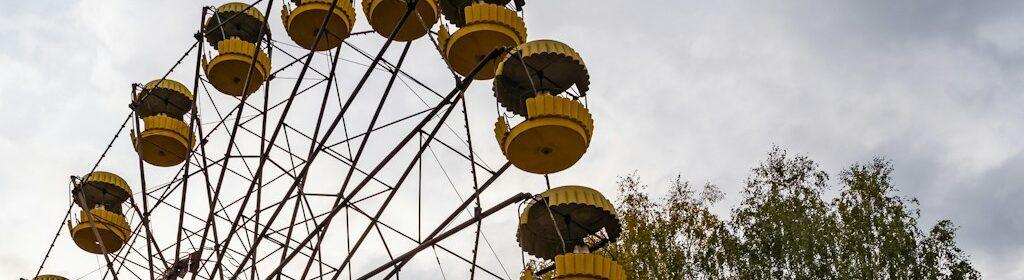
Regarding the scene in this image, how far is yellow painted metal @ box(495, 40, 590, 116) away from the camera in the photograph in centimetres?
1266

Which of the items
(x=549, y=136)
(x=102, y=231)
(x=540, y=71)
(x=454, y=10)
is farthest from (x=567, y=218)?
(x=102, y=231)

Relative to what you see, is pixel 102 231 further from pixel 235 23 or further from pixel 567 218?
pixel 567 218

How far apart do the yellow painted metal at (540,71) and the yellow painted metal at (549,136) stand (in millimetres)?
661

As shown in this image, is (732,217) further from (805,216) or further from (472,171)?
(472,171)

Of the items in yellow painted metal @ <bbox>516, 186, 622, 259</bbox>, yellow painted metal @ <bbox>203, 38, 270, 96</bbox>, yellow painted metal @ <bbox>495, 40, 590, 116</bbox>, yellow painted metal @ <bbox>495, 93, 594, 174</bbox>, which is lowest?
yellow painted metal @ <bbox>516, 186, 622, 259</bbox>

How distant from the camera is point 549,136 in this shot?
11.7 m

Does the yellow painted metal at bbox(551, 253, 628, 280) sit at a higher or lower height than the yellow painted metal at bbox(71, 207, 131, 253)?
lower

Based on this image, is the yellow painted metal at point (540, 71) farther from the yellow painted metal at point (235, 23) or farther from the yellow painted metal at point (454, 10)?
the yellow painted metal at point (235, 23)

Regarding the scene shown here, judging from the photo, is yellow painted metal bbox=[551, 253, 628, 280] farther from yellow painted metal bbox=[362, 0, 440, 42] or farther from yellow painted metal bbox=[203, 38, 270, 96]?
yellow painted metal bbox=[203, 38, 270, 96]

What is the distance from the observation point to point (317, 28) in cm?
1678

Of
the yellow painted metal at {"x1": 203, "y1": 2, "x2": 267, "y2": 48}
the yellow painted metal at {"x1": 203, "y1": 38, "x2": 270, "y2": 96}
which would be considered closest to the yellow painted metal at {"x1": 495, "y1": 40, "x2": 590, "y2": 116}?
the yellow painted metal at {"x1": 203, "y1": 38, "x2": 270, "y2": 96}

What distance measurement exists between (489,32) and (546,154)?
2.41 m

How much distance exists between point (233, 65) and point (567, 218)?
850 cm

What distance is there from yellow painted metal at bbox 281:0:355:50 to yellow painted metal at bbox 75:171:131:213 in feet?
24.9
